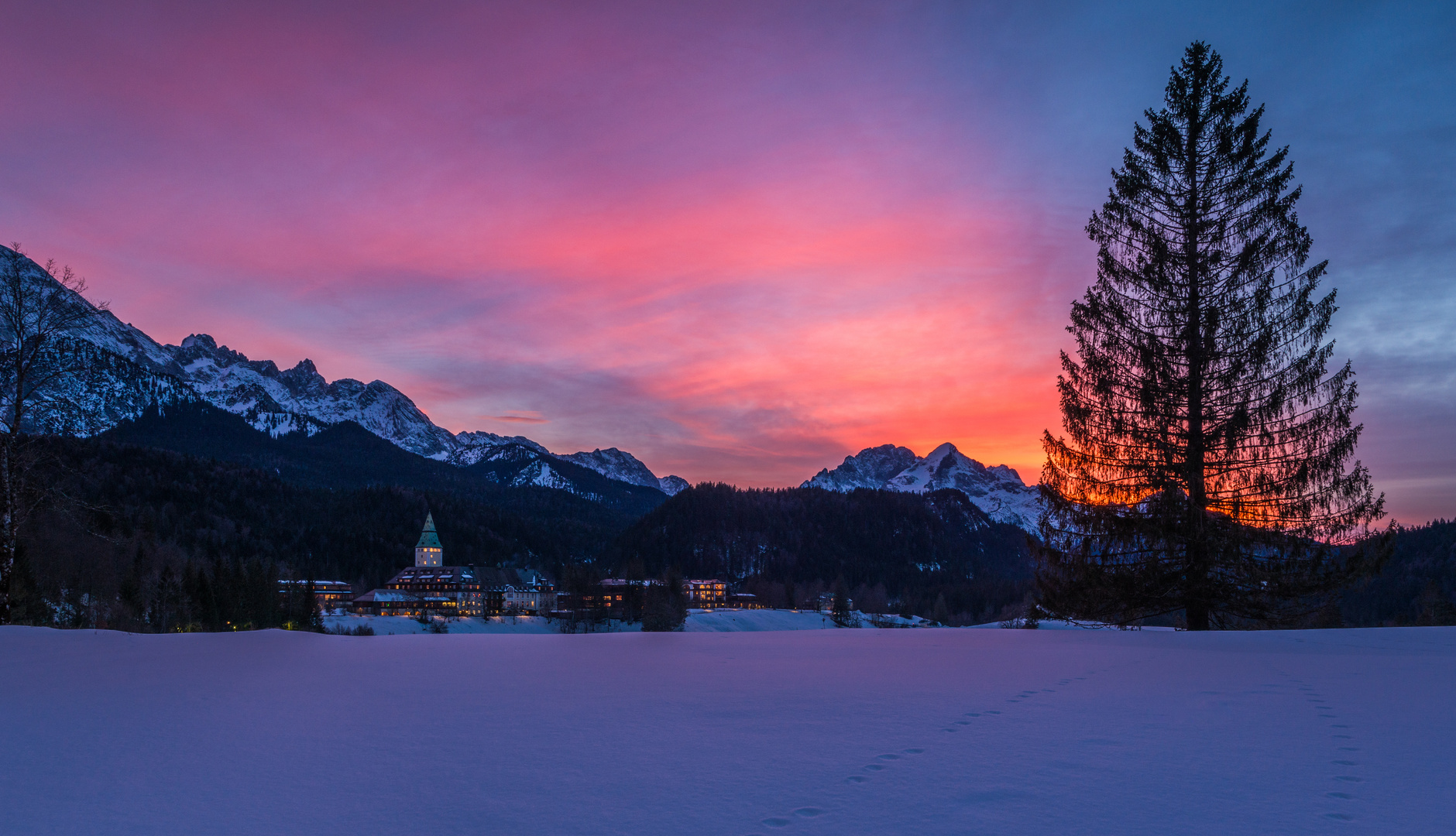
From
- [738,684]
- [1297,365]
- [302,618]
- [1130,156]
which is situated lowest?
[302,618]

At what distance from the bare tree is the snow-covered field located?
996cm

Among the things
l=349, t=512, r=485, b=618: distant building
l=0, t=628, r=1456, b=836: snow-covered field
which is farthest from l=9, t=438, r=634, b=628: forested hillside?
l=0, t=628, r=1456, b=836: snow-covered field

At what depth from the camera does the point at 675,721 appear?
4.84 meters

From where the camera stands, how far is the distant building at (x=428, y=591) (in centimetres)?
12588

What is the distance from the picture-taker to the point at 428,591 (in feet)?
492

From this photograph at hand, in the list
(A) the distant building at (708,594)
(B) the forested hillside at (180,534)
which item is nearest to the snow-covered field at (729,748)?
(B) the forested hillside at (180,534)

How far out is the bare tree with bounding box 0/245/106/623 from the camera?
602 inches

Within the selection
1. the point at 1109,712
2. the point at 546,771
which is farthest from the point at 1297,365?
the point at 546,771

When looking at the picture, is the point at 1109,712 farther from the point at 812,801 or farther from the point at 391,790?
the point at 391,790

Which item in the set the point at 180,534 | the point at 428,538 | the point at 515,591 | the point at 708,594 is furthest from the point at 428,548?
the point at 708,594

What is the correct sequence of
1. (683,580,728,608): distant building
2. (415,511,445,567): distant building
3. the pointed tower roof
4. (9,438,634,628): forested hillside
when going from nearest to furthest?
1. (9,438,634,628): forested hillside
2. (683,580,728,608): distant building
3. (415,511,445,567): distant building
4. the pointed tower roof

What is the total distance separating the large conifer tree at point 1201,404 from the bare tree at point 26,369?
2092 cm

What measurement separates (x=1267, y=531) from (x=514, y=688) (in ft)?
50.3

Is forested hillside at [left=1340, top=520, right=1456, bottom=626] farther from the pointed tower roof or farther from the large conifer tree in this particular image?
the pointed tower roof
